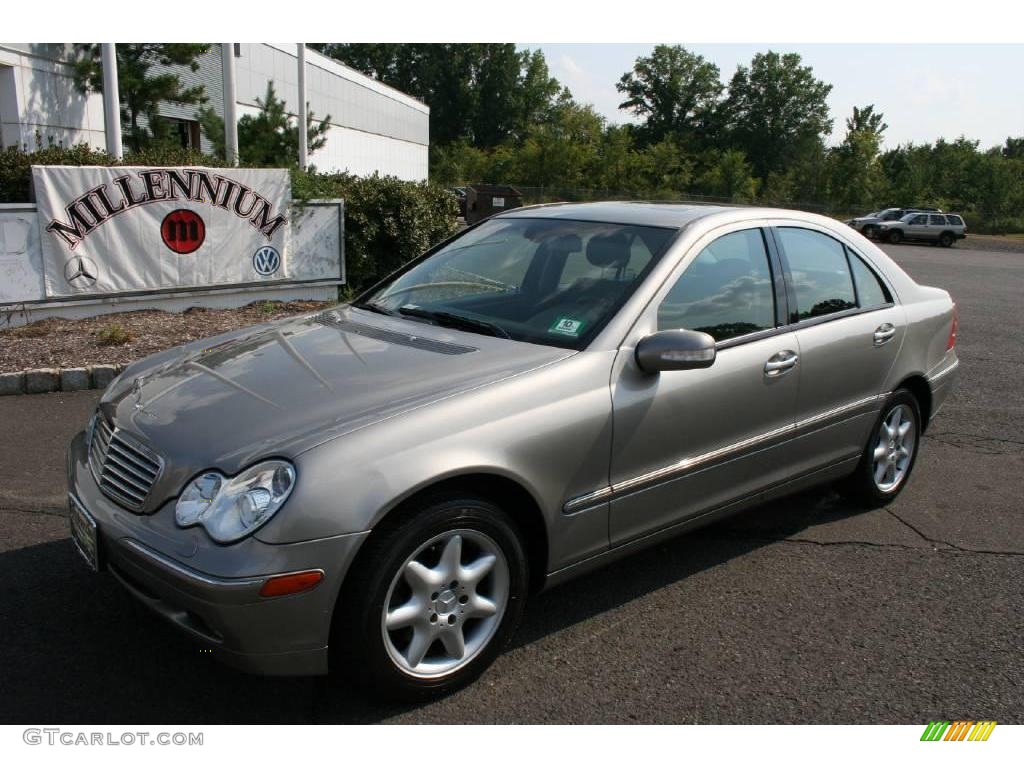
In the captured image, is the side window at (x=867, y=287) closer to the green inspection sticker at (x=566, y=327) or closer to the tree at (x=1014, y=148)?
the green inspection sticker at (x=566, y=327)

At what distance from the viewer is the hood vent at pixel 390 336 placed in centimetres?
341

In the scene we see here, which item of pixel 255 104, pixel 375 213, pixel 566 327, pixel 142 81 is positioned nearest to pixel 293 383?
pixel 566 327

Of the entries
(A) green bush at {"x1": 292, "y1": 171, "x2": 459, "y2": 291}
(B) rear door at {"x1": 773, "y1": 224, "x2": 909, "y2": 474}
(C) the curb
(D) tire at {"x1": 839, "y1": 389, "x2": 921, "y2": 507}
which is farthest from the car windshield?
(A) green bush at {"x1": 292, "y1": 171, "x2": 459, "y2": 291}

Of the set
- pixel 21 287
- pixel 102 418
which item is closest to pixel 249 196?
pixel 21 287

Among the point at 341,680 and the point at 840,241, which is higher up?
the point at 840,241

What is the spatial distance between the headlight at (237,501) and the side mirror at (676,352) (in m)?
1.40

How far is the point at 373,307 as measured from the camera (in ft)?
13.7

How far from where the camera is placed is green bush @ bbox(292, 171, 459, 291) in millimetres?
11359

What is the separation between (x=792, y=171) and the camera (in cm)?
6044

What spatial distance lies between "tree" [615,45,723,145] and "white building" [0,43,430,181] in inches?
1317

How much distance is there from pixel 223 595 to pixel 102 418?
119 centimetres

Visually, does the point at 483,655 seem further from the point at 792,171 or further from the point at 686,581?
the point at 792,171

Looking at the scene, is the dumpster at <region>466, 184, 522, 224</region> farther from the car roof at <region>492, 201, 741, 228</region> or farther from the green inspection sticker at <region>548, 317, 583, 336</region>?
the green inspection sticker at <region>548, 317, 583, 336</region>
